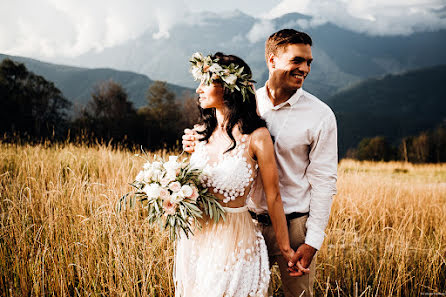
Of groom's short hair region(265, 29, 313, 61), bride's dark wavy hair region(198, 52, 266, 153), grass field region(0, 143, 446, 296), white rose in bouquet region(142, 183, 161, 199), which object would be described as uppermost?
groom's short hair region(265, 29, 313, 61)

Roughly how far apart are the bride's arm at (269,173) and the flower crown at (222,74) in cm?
29

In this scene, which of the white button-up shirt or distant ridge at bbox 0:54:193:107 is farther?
distant ridge at bbox 0:54:193:107

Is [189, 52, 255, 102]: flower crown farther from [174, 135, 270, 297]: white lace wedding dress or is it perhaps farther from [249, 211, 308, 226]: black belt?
[249, 211, 308, 226]: black belt

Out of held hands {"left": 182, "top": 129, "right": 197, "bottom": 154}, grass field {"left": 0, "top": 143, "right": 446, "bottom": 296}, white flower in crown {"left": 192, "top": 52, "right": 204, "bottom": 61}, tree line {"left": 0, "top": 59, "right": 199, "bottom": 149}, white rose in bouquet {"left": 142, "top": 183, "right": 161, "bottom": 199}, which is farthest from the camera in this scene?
tree line {"left": 0, "top": 59, "right": 199, "bottom": 149}

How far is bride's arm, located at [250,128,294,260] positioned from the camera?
1932 millimetres

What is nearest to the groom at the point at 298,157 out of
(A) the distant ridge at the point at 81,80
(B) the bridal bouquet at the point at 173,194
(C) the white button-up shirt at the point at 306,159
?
(C) the white button-up shirt at the point at 306,159

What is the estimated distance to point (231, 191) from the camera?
1955 millimetres

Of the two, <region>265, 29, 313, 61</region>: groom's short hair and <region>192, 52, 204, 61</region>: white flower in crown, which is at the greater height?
<region>265, 29, 313, 61</region>: groom's short hair

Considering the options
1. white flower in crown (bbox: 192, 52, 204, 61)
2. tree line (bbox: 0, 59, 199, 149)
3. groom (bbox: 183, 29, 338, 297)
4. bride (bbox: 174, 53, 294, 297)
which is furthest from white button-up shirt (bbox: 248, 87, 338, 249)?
tree line (bbox: 0, 59, 199, 149)

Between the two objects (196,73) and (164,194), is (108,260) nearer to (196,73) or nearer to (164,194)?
(164,194)

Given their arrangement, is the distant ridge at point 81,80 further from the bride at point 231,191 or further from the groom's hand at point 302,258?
the groom's hand at point 302,258

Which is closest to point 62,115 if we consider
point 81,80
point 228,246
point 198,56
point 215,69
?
point 198,56

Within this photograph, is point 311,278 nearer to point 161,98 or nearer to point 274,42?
point 274,42

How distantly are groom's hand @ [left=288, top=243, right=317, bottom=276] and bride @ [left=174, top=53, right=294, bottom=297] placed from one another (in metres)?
0.07
